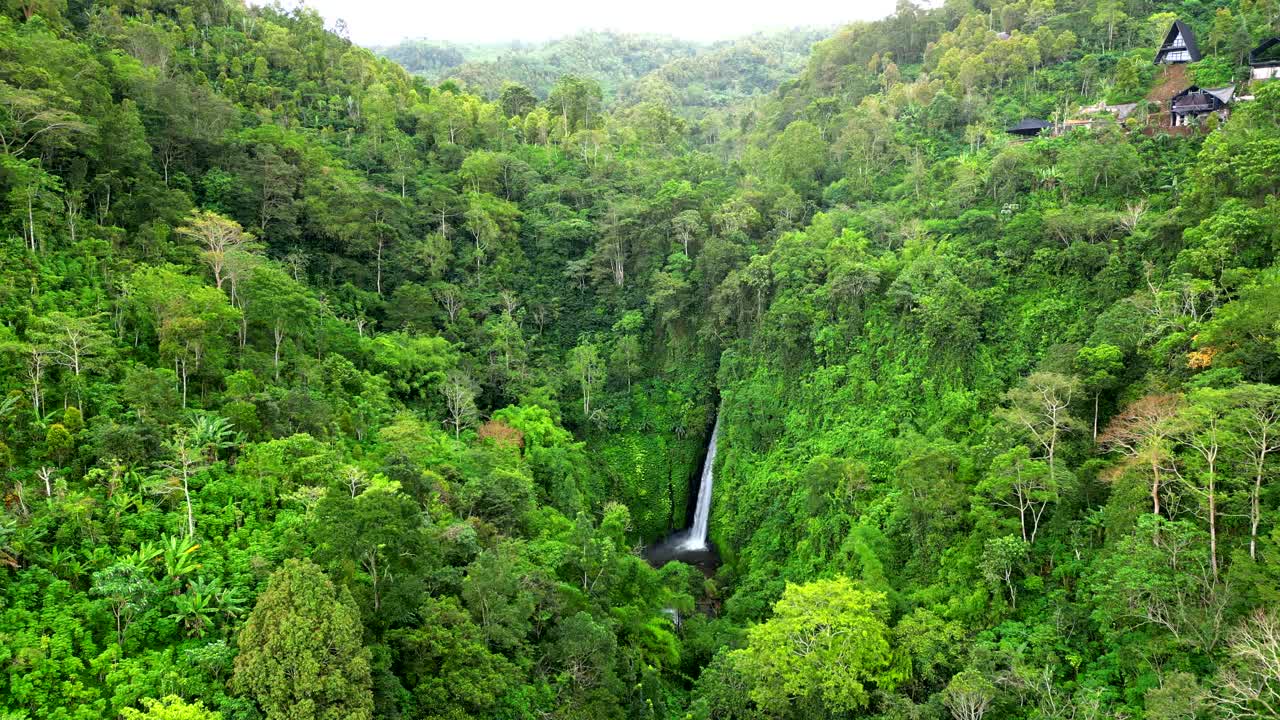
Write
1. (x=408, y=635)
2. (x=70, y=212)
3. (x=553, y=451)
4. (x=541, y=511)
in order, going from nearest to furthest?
1. (x=408, y=635)
2. (x=70, y=212)
3. (x=541, y=511)
4. (x=553, y=451)

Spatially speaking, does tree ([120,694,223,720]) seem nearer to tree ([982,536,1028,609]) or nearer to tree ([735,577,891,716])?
tree ([735,577,891,716])

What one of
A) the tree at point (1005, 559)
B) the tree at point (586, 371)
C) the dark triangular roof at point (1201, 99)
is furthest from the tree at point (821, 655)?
the dark triangular roof at point (1201, 99)

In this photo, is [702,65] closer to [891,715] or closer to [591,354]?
[591,354]

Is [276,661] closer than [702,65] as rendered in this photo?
Yes

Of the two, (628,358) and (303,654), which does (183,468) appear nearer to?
(303,654)

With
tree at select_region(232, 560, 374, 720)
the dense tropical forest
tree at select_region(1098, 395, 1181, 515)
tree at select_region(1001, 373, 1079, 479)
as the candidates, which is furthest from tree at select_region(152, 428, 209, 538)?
tree at select_region(1098, 395, 1181, 515)

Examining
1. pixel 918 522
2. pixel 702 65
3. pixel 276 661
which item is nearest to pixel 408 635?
pixel 276 661
